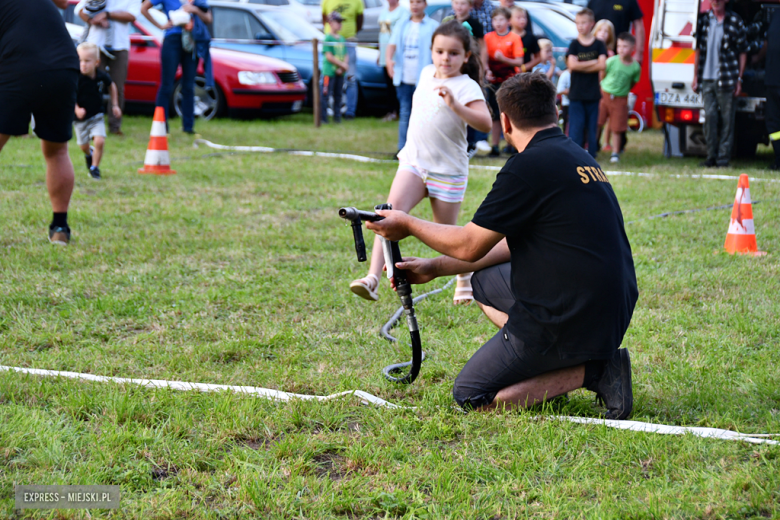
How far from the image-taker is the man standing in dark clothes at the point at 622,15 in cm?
1088

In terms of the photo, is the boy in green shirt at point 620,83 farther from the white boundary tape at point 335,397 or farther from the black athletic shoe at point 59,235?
the white boundary tape at point 335,397

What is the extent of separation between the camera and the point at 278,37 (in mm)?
14242

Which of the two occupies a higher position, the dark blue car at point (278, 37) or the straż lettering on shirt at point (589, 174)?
the dark blue car at point (278, 37)

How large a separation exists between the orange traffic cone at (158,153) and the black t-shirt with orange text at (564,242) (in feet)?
20.5

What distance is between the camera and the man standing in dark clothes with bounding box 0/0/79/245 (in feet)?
16.2

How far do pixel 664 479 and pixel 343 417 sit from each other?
1.17 metres

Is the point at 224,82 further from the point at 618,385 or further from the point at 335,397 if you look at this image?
the point at 618,385

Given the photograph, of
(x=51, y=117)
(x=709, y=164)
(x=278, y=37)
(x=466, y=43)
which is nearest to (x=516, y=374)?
(x=466, y=43)

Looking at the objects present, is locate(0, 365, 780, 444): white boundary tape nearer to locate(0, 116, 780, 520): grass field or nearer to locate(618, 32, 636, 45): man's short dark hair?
locate(0, 116, 780, 520): grass field

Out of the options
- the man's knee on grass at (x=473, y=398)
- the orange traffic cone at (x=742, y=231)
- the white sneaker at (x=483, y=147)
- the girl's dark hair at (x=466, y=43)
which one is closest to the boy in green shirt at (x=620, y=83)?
the white sneaker at (x=483, y=147)

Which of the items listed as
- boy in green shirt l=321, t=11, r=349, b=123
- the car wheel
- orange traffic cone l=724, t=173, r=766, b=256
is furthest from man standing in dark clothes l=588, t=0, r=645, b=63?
the car wheel

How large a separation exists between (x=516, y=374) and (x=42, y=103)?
3689 millimetres

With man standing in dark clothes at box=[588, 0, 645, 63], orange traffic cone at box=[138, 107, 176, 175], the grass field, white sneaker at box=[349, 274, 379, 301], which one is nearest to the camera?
the grass field

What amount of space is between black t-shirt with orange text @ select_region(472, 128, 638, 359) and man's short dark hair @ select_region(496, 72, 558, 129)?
0.36 feet
